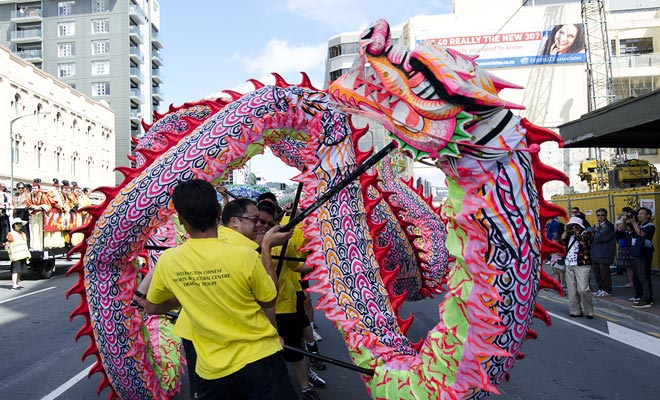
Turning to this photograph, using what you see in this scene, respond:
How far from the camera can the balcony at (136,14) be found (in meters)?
57.8

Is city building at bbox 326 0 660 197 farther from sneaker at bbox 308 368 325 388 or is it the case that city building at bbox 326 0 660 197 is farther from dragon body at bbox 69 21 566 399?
dragon body at bbox 69 21 566 399

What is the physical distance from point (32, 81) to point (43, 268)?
2576 centimetres

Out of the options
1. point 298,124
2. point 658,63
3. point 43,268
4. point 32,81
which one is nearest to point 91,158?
point 32,81

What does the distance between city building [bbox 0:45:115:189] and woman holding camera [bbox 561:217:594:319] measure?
28.1 metres

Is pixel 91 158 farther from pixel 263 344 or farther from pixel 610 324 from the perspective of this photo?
pixel 263 344

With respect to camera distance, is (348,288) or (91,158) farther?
(91,158)

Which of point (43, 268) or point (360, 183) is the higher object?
point (360, 183)

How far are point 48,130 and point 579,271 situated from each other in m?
37.8

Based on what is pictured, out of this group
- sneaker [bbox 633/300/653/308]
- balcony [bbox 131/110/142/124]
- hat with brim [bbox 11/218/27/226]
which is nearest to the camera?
sneaker [bbox 633/300/653/308]

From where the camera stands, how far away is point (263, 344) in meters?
2.57

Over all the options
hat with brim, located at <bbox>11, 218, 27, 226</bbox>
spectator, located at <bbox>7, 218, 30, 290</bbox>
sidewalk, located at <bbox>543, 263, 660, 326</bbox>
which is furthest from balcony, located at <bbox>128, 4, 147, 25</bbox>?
sidewalk, located at <bbox>543, 263, 660, 326</bbox>

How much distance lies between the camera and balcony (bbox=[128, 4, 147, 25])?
5781 cm

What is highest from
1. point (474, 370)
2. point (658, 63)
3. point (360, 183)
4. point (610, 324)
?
point (658, 63)

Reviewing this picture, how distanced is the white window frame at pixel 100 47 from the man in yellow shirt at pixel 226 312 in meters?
61.1
